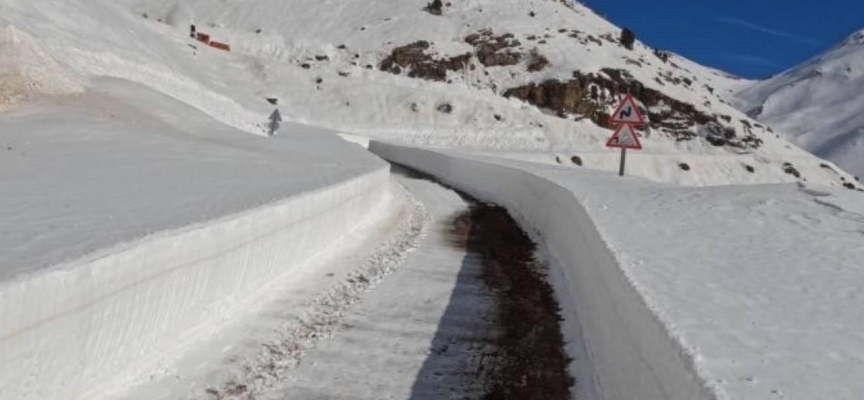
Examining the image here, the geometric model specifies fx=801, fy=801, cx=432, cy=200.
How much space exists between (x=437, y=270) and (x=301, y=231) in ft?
6.45

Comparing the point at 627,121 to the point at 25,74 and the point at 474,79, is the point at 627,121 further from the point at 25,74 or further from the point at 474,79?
the point at 474,79

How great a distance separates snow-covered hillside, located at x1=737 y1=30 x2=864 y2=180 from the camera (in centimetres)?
14462

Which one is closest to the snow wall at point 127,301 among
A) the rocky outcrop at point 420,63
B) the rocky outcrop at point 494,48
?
the rocky outcrop at point 420,63

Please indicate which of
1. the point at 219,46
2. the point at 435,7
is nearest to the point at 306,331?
the point at 219,46

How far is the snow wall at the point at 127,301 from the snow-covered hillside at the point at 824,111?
146426 millimetres

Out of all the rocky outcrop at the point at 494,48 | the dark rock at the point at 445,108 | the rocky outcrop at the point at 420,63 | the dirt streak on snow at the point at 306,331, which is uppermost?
the rocky outcrop at the point at 494,48

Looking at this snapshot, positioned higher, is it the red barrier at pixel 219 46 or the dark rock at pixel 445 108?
the red barrier at pixel 219 46

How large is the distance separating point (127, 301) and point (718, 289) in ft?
14.5

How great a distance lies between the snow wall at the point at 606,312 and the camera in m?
4.50

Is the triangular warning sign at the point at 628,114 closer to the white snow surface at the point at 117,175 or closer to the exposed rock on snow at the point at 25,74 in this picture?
the white snow surface at the point at 117,175

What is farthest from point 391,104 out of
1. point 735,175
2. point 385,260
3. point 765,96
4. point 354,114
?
point 765,96

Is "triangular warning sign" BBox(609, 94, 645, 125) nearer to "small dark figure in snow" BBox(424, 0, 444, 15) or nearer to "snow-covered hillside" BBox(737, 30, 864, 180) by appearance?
"small dark figure in snow" BBox(424, 0, 444, 15)

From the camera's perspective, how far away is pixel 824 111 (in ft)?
578

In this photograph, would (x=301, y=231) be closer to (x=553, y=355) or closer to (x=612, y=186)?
(x=553, y=355)
